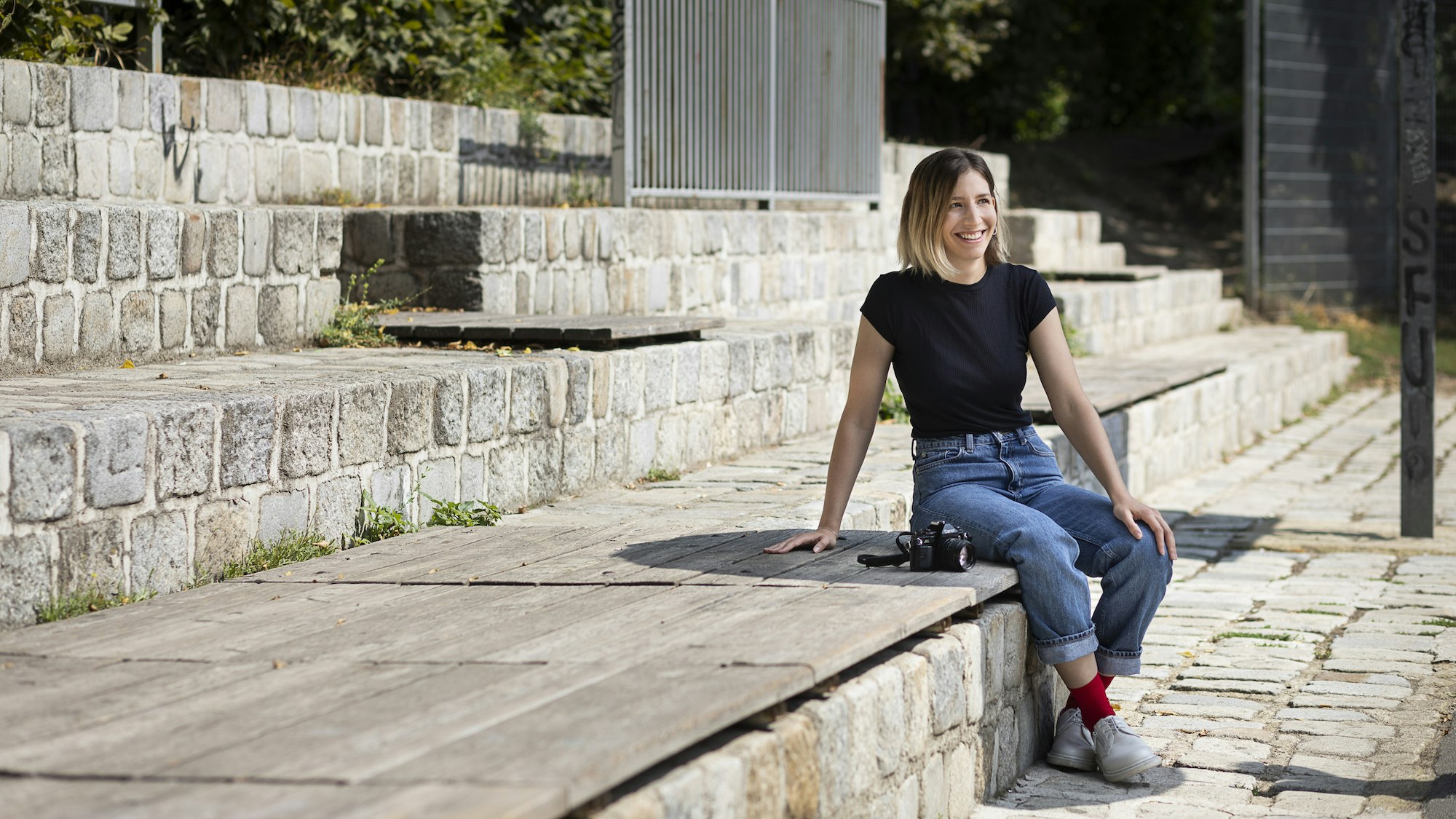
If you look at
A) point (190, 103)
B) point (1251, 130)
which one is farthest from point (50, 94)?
point (1251, 130)

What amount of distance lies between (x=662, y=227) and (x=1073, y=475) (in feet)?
8.12

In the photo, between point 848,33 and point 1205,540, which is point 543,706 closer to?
point 1205,540

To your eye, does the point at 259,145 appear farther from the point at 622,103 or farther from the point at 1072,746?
the point at 1072,746

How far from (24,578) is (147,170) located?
3363 mm

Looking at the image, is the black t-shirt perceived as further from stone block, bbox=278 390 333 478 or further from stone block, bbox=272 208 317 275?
stone block, bbox=272 208 317 275

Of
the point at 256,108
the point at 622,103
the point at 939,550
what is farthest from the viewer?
the point at 622,103

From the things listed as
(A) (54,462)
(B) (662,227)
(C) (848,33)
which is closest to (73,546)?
(A) (54,462)

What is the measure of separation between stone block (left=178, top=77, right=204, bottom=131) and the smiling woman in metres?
3.76

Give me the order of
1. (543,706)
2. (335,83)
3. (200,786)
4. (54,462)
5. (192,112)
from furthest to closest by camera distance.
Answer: (335,83) → (192,112) → (54,462) → (543,706) → (200,786)

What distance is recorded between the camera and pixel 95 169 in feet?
20.0

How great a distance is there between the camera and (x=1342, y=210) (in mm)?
15531

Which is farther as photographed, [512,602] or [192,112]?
[192,112]

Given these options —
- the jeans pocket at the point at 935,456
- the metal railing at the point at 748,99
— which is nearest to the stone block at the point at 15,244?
the jeans pocket at the point at 935,456

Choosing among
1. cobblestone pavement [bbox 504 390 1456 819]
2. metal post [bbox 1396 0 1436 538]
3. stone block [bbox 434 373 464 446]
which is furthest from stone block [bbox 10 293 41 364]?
metal post [bbox 1396 0 1436 538]
